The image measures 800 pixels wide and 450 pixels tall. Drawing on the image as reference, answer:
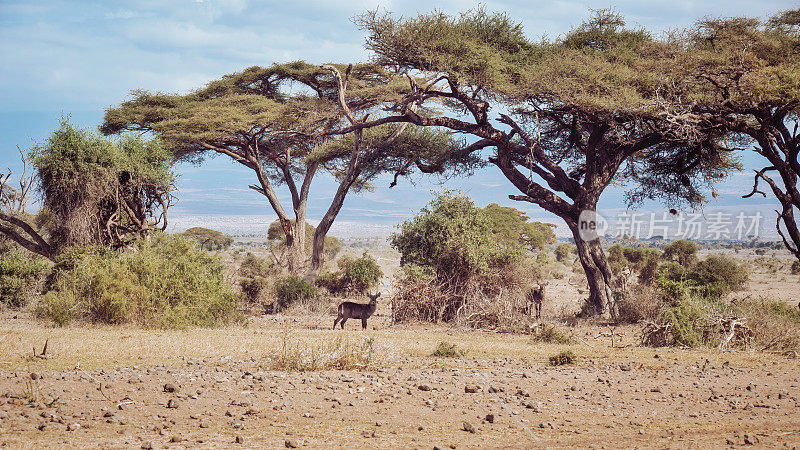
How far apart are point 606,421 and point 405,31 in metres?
13.2

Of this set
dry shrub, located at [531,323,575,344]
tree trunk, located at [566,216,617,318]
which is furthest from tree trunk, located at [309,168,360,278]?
dry shrub, located at [531,323,575,344]

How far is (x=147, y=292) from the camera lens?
12195 mm

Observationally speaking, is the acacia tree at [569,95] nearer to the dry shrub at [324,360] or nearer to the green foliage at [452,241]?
the green foliage at [452,241]

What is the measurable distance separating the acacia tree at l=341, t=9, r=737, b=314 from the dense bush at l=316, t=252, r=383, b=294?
5.86 metres

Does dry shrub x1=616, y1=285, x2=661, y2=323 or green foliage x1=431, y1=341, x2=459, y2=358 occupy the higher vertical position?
dry shrub x1=616, y1=285, x2=661, y2=323

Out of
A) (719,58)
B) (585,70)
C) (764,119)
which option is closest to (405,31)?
(585,70)

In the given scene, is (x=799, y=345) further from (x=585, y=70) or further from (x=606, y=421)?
(x=585, y=70)

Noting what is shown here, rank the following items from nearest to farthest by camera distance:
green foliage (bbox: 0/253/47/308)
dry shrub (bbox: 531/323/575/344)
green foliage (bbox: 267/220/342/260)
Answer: dry shrub (bbox: 531/323/575/344)
green foliage (bbox: 0/253/47/308)
green foliage (bbox: 267/220/342/260)

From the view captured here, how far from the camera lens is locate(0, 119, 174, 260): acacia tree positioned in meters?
15.9

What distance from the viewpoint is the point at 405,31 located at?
55.2ft

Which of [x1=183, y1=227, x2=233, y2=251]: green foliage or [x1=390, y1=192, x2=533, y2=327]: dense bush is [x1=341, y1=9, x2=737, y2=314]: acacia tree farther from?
[x1=183, y1=227, x2=233, y2=251]: green foliage

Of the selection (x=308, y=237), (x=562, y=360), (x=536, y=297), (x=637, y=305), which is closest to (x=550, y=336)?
(x=562, y=360)

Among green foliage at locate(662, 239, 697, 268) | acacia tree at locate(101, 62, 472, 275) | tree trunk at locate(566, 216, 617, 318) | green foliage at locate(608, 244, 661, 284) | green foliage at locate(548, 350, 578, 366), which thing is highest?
acacia tree at locate(101, 62, 472, 275)

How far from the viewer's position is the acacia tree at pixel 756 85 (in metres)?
15.2
